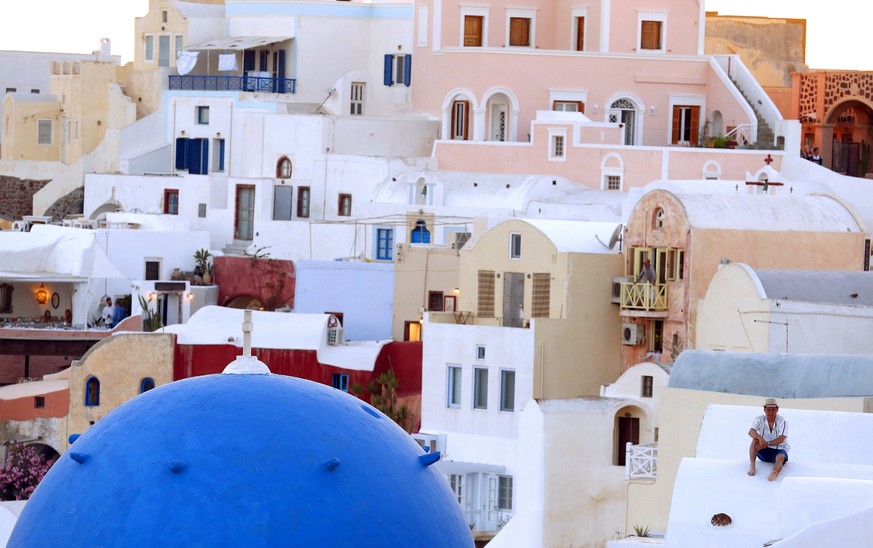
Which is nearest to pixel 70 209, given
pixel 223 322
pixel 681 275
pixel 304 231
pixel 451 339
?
pixel 304 231

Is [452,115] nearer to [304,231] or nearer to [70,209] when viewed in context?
[304,231]

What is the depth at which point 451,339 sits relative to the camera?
2841 cm

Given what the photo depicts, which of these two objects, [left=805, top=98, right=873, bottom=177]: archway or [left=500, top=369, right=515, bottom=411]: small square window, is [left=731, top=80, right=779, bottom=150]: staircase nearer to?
[left=805, top=98, right=873, bottom=177]: archway

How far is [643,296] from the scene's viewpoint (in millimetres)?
26938

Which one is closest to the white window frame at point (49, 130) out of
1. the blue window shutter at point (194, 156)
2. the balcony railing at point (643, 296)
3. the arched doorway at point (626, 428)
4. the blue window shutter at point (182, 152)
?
the blue window shutter at point (182, 152)

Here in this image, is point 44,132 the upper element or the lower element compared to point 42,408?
upper

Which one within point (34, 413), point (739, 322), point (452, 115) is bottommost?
point (34, 413)

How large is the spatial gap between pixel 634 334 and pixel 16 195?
2135 cm

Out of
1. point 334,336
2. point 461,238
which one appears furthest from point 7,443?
point 461,238

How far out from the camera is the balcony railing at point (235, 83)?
136ft

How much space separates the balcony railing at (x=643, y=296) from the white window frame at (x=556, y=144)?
10531 millimetres

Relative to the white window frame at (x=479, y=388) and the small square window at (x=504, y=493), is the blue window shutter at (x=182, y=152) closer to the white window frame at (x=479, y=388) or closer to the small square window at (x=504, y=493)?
the white window frame at (x=479, y=388)

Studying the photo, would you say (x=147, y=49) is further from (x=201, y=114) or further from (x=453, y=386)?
(x=453, y=386)

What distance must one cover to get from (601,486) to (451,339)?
515 cm
